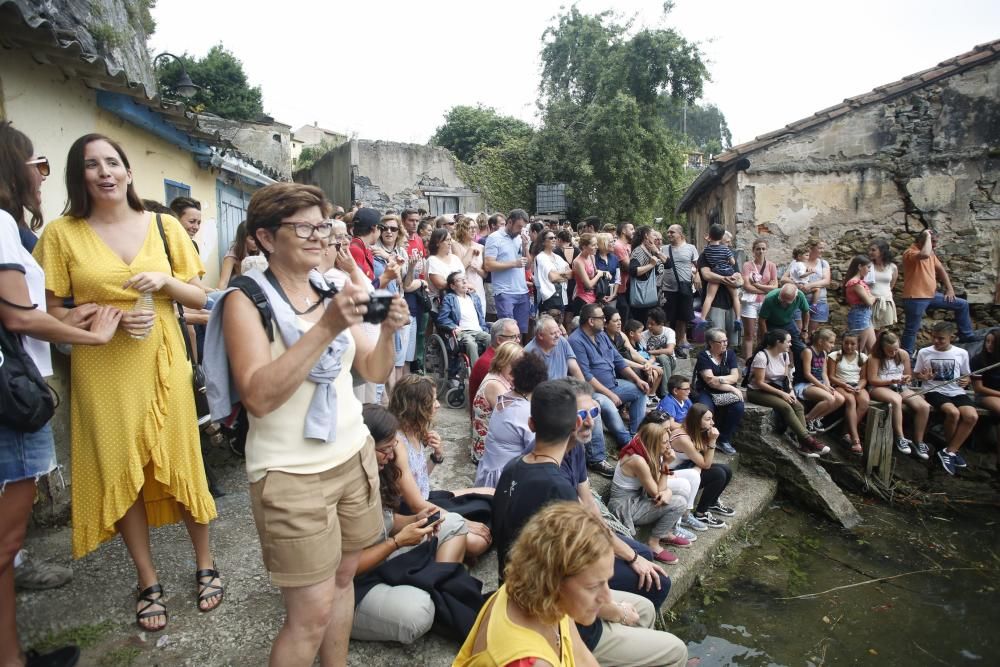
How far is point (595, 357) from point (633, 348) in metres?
0.92

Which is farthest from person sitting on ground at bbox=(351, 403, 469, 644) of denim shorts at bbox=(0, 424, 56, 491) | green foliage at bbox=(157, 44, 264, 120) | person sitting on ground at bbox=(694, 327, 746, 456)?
green foliage at bbox=(157, 44, 264, 120)

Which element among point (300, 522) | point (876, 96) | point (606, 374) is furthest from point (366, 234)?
point (876, 96)

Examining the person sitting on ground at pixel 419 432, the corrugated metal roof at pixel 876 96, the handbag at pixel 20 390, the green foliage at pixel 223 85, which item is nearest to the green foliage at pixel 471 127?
the green foliage at pixel 223 85

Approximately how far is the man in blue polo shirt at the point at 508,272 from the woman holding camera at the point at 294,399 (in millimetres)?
5039

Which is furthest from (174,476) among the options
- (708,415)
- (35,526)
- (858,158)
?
(858,158)

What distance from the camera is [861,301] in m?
8.10

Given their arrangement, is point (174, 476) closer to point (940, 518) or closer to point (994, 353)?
point (940, 518)

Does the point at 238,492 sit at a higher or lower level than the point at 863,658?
higher

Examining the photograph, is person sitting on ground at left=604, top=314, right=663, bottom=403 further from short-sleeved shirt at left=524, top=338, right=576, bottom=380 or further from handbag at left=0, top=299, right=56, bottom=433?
handbag at left=0, top=299, right=56, bottom=433

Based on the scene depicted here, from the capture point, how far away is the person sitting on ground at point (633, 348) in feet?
21.1

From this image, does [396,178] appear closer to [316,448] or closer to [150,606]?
[150,606]

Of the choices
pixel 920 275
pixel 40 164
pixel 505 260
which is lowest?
pixel 920 275

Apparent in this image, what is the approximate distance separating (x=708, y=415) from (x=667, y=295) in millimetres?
3208

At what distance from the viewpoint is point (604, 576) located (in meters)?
1.83
